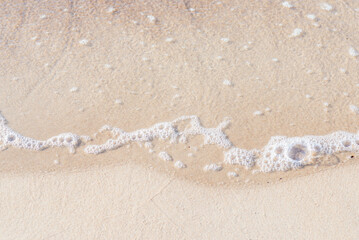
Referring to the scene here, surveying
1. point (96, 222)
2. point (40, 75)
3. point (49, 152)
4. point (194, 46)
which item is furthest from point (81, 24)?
point (96, 222)

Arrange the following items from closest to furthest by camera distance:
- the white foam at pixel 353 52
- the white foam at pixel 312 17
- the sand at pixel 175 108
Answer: the sand at pixel 175 108 < the white foam at pixel 353 52 < the white foam at pixel 312 17

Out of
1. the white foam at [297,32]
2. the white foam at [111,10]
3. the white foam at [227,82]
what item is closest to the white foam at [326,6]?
the white foam at [297,32]

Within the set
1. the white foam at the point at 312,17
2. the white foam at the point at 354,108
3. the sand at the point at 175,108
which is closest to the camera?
the sand at the point at 175,108

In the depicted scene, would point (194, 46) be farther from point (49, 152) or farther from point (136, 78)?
point (49, 152)

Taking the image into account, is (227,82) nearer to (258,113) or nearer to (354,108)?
(258,113)

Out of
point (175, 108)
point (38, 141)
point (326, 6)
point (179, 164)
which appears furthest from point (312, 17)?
point (38, 141)

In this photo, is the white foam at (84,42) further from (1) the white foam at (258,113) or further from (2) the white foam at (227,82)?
(1) the white foam at (258,113)

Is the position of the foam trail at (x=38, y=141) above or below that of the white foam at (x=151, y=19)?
below

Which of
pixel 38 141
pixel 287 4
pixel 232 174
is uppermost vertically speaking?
pixel 287 4
